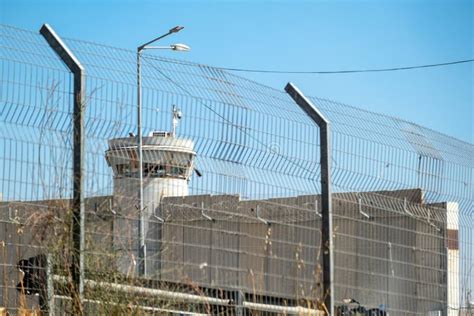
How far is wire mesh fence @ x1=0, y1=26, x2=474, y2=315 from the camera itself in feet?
26.6

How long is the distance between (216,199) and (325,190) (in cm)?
110

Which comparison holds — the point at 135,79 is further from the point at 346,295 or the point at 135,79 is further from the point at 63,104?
the point at 346,295

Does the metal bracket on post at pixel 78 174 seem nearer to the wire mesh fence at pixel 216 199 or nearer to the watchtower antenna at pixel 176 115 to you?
the wire mesh fence at pixel 216 199

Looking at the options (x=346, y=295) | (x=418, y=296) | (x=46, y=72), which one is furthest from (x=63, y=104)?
(x=418, y=296)

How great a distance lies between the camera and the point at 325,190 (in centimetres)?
1000

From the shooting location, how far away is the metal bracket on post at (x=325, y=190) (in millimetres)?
9758

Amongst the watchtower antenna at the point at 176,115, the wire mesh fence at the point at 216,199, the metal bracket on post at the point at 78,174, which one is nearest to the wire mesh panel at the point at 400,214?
the wire mesh fence at the point at 216,199

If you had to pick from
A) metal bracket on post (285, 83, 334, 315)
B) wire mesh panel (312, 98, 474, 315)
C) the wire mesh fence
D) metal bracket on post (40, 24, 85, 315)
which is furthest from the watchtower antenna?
wire mesh panel (312, 98, 474, 315)

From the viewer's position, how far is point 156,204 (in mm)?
9383

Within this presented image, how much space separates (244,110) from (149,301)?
1993 millimetres

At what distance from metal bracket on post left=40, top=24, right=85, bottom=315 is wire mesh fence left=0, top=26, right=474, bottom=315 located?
53 millimetres

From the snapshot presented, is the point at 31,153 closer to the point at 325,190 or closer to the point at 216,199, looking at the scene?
the point at 216,199

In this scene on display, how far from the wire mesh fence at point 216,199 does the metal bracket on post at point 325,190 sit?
2.9 inches

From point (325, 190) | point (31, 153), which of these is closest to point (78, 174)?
point (31, 153)
